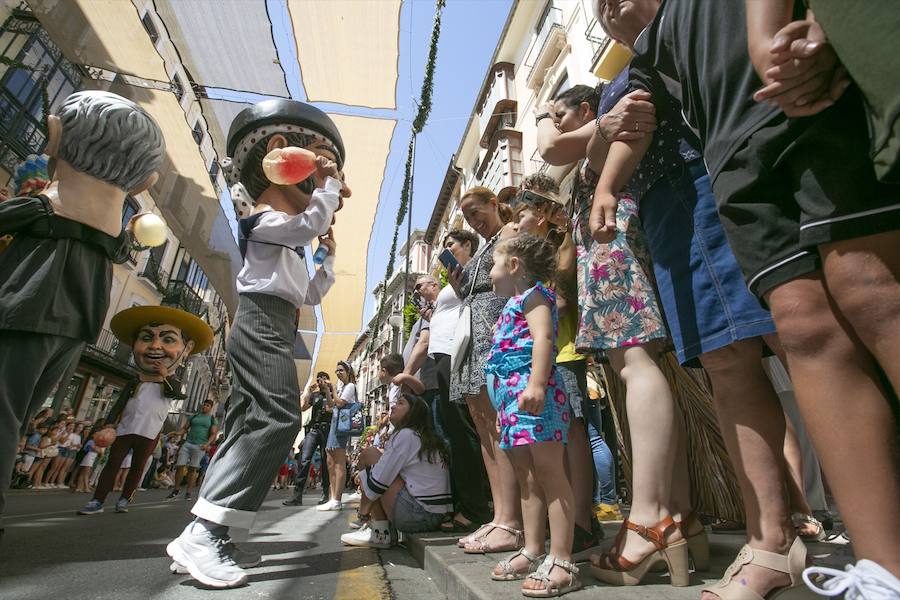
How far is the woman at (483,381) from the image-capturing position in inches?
81.5

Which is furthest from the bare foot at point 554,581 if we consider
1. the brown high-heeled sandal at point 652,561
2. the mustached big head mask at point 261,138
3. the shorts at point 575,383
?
the mustached big head mask at point 261,138

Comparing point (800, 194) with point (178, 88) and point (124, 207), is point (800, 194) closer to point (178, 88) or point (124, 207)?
point (178, 88)

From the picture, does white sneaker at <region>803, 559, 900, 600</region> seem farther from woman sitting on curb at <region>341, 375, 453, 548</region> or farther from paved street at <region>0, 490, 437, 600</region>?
woman sitting on curb at <region>341, 375, 453, 548</region>

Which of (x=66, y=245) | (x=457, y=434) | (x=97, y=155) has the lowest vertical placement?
(x=457, y=434)

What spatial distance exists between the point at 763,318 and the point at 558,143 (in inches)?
A: 41.8

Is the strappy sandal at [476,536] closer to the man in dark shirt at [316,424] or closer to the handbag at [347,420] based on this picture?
the handbag at [347,420]

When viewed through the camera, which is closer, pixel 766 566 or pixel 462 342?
pixel 766 566

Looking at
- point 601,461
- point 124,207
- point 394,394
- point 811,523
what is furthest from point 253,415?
point 124,207

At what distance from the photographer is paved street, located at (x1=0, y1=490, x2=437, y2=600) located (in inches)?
58.2

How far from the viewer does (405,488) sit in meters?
2.76

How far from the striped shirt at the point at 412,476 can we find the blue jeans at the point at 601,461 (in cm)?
125

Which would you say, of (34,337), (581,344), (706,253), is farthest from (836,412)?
(34,337)

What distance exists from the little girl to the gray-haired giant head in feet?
6.16

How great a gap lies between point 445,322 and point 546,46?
537 inches
